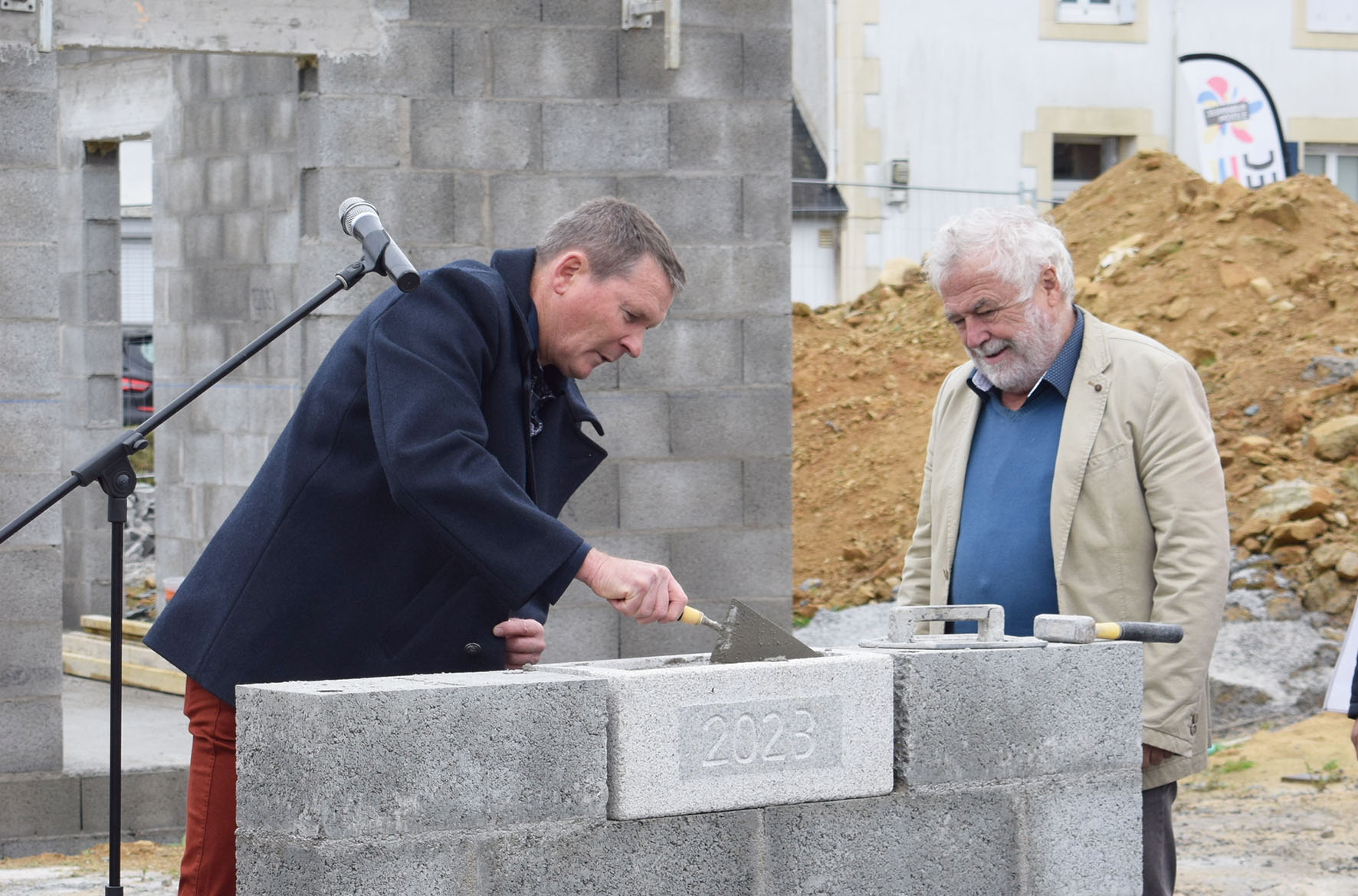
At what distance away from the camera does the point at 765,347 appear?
22.1 feet

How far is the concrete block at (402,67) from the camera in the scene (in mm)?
6258

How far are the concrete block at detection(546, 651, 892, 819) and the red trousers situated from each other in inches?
27.4

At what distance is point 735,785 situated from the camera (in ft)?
9.73

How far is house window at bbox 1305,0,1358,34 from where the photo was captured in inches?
846

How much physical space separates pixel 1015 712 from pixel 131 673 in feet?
19.1

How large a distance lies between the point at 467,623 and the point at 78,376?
6.92 metres

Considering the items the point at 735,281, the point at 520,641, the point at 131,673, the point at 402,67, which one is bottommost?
the point at 131,673

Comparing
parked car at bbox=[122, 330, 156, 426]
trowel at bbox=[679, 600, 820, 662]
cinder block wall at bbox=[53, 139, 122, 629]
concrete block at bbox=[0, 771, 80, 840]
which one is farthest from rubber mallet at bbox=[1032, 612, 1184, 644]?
parked car at bbox=[122, 330, 156, 426]

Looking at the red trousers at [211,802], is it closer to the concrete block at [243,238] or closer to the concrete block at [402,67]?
the concrete block at [402,67]

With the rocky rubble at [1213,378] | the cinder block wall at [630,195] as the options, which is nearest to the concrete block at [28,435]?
the cinder block wall at [630,195]

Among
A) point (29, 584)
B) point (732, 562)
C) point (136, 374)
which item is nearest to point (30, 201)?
point (29, 584)

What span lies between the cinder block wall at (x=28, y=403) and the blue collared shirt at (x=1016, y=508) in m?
3.34

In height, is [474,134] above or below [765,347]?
above

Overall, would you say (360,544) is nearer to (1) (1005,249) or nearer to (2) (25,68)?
(1) (1005,249)
